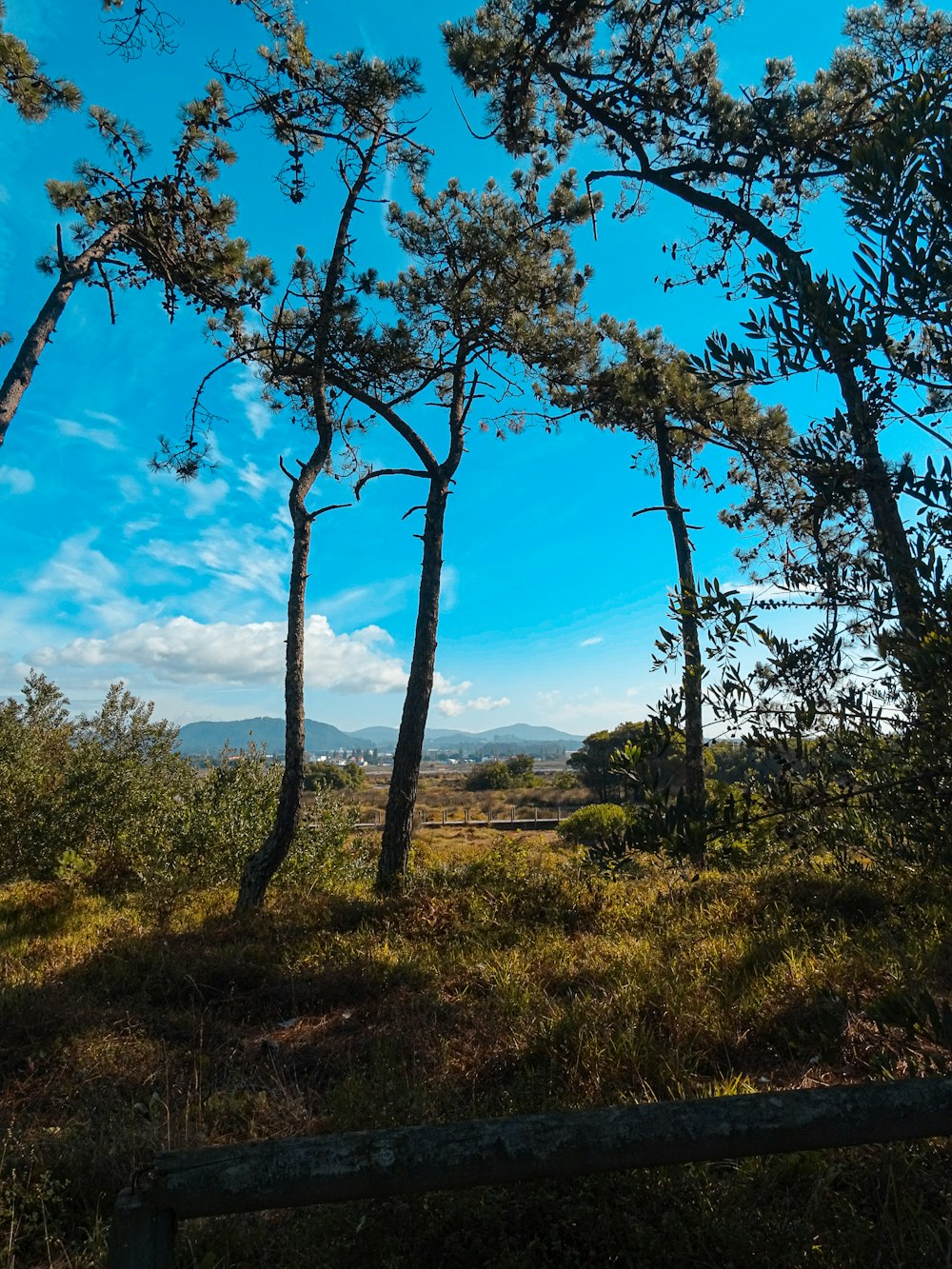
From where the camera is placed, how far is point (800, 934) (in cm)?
640

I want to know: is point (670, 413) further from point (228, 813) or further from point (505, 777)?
point (505, 777)

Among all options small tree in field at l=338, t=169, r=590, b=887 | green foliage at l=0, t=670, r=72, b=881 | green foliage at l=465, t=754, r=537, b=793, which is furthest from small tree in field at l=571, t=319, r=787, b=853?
green foliage at l=465, t=754, r=537, b=793

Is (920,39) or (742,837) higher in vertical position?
(920,39)

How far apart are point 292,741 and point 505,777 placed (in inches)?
2755

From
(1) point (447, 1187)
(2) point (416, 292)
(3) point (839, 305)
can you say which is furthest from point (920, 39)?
(1) point (447, 1187)

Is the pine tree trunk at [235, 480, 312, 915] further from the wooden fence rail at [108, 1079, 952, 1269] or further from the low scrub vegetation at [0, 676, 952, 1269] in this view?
the wooden fence rail at [108, 1079, 952, 1269]

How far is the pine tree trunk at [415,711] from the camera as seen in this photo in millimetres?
9969

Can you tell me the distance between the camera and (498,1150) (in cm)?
182

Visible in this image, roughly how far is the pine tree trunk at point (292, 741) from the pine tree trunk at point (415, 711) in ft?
4.92

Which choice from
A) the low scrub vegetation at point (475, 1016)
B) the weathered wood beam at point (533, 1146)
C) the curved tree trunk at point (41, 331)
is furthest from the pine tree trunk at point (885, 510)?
the curved tree trunk at point (41, 331)

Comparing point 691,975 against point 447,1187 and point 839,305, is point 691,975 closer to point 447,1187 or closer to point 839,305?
point 447,1187

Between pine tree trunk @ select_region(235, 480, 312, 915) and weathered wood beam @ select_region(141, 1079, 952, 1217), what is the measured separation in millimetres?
Result: 7695

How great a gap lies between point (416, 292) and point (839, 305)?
9.69 m

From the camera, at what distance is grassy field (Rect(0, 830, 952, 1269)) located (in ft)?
8.88
